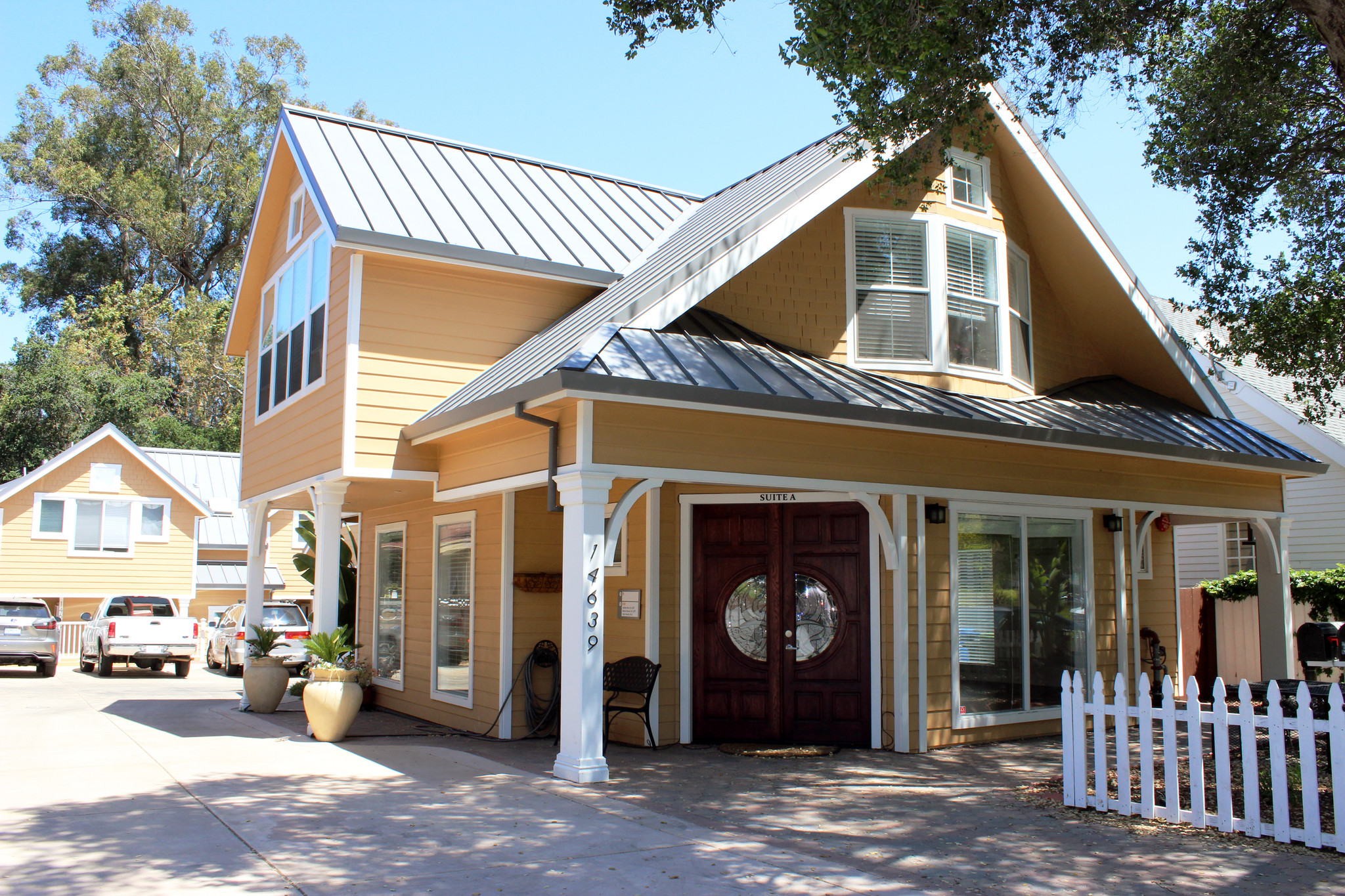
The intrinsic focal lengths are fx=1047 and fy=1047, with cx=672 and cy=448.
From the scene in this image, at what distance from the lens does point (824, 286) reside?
1130cm

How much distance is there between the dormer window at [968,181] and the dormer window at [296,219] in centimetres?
808

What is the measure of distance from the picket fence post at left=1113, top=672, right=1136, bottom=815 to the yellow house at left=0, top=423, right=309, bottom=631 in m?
25.7

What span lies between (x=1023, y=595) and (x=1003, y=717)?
4.36ft

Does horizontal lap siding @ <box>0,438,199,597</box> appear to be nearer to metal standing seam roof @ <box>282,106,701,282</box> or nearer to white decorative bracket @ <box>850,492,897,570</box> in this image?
metal standing seam roof @ <box>282,106,701,282</box>

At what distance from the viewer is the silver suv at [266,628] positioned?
19.0m

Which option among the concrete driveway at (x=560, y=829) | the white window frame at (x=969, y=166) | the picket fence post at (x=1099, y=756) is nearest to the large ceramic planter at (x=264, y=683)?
the concrete driveway at (x=560, y=829)

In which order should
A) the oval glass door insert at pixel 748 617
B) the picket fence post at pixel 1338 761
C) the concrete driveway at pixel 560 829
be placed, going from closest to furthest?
the concrete driveway at pixel 560 829 → the picket fence post at pixel 1338 761 → the oval glass door insert at pixel 748 617

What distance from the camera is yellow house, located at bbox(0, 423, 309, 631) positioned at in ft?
89.4

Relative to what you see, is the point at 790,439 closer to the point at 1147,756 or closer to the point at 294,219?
the point at 1147,756

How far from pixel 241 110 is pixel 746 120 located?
3939 cm

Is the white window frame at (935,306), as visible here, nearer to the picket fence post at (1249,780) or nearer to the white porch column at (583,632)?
the white porch column at (583,632)

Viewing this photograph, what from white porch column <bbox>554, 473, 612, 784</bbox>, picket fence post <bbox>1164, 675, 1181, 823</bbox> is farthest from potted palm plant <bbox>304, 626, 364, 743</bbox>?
picket fence post <bbox>1164, 675, 1181, 823</bbox>

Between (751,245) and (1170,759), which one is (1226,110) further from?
(1170,759)

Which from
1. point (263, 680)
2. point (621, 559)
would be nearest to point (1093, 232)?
point (621, 559)
